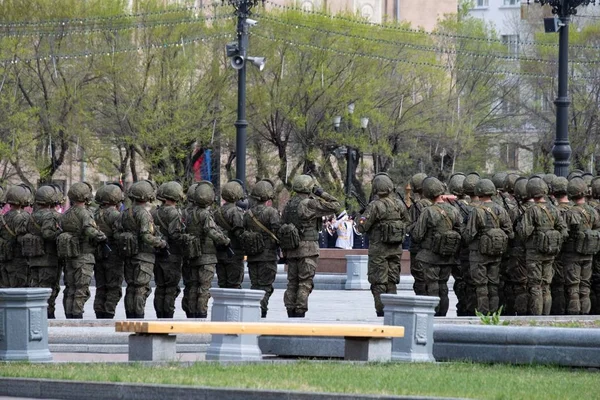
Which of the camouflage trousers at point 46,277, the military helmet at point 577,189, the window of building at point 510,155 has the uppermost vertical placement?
the window of building at point 510,155

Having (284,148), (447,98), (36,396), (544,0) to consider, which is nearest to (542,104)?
(447,98)

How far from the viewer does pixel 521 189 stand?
2377 cm

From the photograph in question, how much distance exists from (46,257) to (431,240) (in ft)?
16.5

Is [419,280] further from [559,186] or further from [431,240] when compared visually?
[559,186]

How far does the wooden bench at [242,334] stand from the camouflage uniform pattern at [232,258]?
230 inches

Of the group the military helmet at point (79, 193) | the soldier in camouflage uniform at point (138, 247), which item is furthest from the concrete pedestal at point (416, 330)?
the military helmet at point (79, 193)

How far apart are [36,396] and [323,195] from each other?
8934 mm

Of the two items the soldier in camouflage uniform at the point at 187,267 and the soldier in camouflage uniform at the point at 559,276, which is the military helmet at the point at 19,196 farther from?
the soldier in camouflage uniform at the point at 559,276

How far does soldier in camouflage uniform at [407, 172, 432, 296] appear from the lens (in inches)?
896

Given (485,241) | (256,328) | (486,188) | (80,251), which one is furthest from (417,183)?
(256,328)

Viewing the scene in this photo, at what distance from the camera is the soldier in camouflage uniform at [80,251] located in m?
22.3

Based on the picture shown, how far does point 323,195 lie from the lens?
2278 centimetres

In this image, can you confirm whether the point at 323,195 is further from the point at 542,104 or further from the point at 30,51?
the point at 542,104

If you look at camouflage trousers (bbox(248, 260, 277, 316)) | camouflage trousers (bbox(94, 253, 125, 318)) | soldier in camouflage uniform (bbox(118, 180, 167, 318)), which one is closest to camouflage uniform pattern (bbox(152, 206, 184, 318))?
soldier in camouflage uniform (bbox(118, 180, 167, 318))
